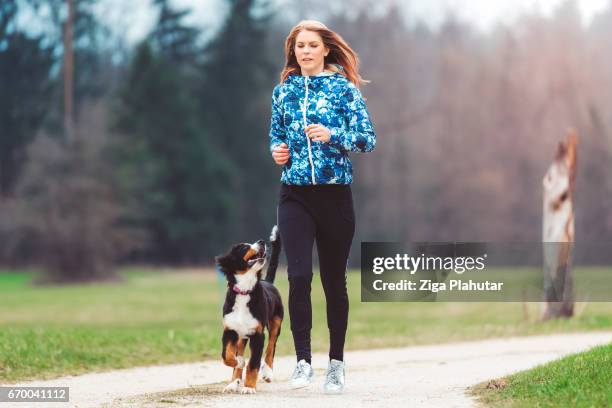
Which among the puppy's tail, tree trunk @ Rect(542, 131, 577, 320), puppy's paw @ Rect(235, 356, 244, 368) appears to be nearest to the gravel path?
puppy's paw @ Rect(235, 356, 244, 368)

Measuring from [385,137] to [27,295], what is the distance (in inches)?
1168

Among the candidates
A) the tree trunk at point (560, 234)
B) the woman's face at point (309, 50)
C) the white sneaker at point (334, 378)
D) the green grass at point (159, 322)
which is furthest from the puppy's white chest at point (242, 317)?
the tree trunk at point (560, 234)

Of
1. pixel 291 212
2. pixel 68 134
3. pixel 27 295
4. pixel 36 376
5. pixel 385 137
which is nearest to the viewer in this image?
pixel 291 212

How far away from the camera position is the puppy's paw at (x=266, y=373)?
8.17m

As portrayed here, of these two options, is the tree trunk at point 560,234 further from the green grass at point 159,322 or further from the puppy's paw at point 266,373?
the puppy's paw at point 266,373

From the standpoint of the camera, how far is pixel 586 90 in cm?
5525

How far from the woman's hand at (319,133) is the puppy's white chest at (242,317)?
124cm

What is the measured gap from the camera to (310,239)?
713 centimetres

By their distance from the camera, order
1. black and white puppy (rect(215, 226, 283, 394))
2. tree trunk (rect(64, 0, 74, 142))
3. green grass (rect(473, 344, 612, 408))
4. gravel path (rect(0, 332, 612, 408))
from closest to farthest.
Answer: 1. green grass (rect(473, 344, 612, 408))
2. gravel path (rect(0, 332, 612, 408))
3. black and white puppy (rect(215, 226, 283, 394))
4. tree trunk (rect(64, 0, 74, 142))

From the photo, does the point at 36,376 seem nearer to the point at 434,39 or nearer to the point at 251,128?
the point at 251,128

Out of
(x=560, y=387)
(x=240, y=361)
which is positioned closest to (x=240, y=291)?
(x=240, y=361)

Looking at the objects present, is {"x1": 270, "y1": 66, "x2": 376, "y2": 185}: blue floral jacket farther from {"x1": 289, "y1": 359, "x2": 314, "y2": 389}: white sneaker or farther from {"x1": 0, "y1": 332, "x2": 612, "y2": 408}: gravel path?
{"x1": 0, "y1": 332, "x2": 612, "y2": 408}: gravel path

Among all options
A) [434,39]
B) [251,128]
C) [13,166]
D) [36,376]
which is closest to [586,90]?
[434,39]

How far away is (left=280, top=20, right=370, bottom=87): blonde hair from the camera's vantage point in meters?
7.17
